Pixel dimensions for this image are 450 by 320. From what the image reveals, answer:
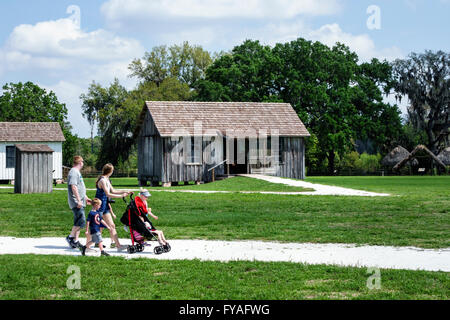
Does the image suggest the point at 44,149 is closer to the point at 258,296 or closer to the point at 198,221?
the point at 198,221

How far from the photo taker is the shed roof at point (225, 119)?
131 feet

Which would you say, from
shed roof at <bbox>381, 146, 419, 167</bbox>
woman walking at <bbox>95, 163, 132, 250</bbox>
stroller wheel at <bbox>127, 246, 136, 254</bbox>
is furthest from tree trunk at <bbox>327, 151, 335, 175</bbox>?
stroller wheel at <bbox>127, 246, 136, 254</bbox>

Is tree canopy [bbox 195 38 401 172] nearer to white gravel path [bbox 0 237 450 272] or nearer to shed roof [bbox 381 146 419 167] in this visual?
shed roof [bbox 381 146 419 167]

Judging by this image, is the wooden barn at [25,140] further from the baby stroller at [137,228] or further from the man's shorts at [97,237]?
the baby stroller at [137,228]

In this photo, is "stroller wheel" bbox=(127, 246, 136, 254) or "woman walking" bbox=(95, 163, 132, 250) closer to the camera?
"stroller wheel" bbox=(127, 246, 136, 254)

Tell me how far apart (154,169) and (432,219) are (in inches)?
1061

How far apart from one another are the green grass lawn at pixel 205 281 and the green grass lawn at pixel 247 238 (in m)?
0.01

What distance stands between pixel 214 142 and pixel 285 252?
97.2 feet

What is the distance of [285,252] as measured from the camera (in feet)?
35.2

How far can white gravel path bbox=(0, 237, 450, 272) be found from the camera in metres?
9.66

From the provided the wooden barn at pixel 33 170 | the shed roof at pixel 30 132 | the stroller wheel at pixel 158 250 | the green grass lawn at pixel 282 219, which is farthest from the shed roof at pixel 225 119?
the stroller wheel at pixel 158 250

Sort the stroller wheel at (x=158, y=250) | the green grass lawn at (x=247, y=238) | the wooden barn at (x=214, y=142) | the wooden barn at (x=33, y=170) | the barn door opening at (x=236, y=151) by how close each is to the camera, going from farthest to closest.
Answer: the barn door opening at (x=236, y=151) → the wooden barn at (x=214, y=142) → the wooden barn at (x=33, y=170) → the stroller wheel at (x=158, y=250) → the green grass lawn at (x=247, y=238)

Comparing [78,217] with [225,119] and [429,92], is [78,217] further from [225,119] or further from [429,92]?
[429,92]

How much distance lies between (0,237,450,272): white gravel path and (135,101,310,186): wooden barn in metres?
26.9
